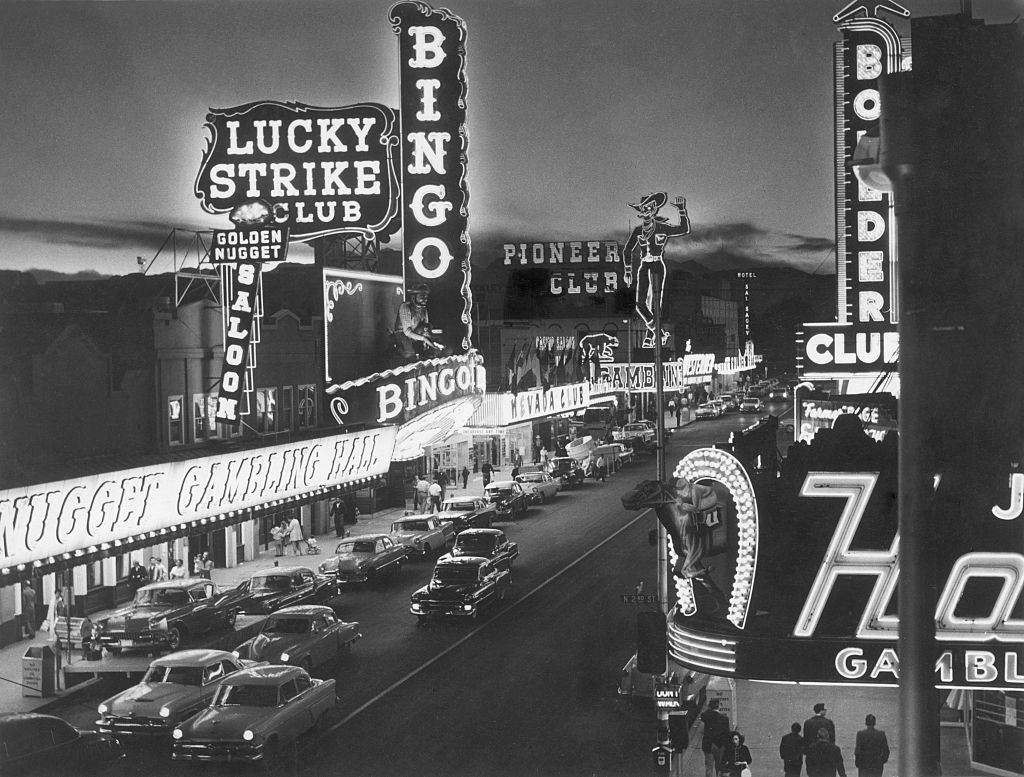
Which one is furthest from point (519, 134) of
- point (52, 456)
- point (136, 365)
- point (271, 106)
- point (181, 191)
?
point (52, 456)

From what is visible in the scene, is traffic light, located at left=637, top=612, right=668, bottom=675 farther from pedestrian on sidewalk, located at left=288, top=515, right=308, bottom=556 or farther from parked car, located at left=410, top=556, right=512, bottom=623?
pedestrian on sidewalk, located at left=288, top=515, right=308, bottom=556

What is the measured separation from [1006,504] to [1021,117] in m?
4.07

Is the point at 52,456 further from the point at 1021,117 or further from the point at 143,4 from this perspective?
the point at 1021,117

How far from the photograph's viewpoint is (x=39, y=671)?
13203 mm

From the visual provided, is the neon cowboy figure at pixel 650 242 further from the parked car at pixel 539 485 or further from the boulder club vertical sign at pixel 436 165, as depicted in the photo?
the parked car at pixel 539 485

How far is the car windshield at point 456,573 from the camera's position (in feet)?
50.6

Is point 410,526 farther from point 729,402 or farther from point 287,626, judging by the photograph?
point 729,402

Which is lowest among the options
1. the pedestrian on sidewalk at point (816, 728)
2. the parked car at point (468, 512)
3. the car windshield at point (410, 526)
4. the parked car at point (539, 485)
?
the pedestrian on sidewalk at point (816, 728)

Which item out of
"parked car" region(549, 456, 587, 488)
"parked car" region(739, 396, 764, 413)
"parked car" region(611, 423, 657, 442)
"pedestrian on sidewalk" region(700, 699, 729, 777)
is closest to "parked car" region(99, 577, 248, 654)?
"parked car" region(549, 456, 587, 488)

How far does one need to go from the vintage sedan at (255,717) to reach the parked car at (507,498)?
22.8 ft

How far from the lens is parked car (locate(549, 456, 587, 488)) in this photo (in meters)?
19.2

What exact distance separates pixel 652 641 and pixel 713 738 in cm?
149

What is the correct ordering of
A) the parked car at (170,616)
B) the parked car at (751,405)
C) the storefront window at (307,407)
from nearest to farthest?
the parked car at (170,616), the parked car at (751,405), the storefront window at (307,407)

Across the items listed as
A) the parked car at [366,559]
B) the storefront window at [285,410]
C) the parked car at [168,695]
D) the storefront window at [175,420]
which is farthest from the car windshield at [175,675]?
the parked car at [366,559]
